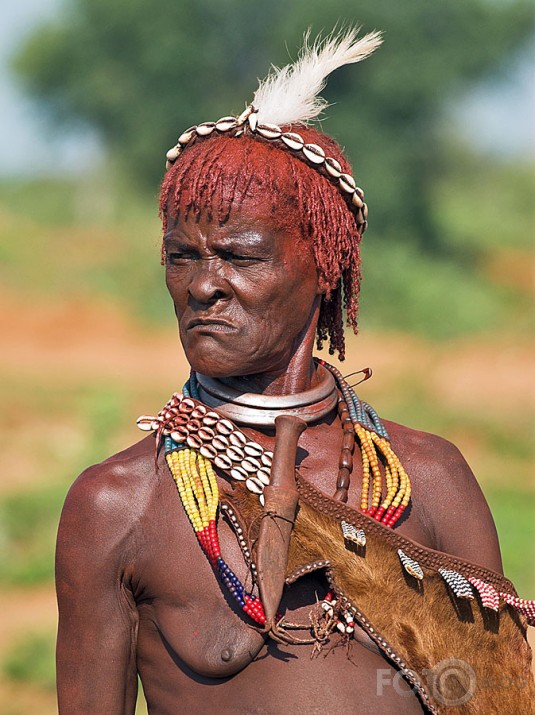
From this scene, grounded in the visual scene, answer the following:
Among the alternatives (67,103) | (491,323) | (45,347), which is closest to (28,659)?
(45,347)

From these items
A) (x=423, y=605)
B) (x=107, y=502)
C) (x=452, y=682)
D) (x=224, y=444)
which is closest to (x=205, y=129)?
(x=224, y=444)

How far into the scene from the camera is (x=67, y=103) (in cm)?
2616

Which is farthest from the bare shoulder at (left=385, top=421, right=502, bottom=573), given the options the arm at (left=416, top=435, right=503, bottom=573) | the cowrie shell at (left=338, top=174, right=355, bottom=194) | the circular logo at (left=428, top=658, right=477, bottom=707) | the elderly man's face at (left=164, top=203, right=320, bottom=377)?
the cowrie shell at (left=338, top=174, right=355, bottom=194)

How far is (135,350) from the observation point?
1941cm

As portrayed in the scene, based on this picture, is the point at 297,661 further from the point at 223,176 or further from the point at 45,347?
the point at 45,347

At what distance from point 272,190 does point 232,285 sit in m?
0.23

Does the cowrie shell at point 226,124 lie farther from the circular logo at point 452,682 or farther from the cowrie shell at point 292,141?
the circular logo at point 452,682

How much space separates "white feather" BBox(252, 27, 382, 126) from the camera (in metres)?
3.07

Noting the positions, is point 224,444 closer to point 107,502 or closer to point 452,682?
point 107,502

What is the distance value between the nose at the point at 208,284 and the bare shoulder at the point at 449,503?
0.63 m

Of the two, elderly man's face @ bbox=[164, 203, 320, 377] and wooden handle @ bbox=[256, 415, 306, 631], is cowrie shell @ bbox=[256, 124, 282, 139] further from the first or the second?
wooden handle @ bbox=[256, 415, 306, 631]

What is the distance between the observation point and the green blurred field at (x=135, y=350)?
10492 mm

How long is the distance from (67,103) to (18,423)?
1271 centimetres

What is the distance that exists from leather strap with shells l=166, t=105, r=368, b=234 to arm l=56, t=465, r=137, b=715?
0.81 metres
